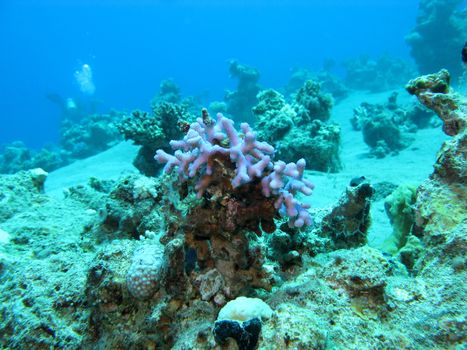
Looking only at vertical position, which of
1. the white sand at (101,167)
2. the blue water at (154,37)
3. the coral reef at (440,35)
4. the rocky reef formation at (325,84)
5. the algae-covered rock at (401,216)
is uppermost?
the blue water at (154,37)

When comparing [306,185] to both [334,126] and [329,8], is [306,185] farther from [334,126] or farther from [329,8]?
[329,8]

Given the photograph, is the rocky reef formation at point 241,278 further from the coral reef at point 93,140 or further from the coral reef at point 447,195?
the coral reef at point 93,140

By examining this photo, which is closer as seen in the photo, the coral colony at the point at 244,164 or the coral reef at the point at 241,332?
the coral reef at the point at 241,332

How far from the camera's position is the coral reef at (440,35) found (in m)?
19.7

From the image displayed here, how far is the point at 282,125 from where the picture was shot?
8.60m

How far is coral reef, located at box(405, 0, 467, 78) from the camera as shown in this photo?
19688 millimetres

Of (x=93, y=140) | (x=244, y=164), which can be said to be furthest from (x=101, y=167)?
(x=244, y=164)

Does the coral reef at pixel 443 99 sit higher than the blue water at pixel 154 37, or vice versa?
the blue water at pixel 154 37

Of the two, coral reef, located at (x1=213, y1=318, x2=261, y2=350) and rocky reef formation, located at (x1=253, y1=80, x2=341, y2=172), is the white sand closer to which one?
rocky reef formation, located at (x1=253, y1=80, x2=341, y2=172)

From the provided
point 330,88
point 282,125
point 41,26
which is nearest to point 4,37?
point 41,26

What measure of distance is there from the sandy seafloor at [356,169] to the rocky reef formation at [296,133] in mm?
560

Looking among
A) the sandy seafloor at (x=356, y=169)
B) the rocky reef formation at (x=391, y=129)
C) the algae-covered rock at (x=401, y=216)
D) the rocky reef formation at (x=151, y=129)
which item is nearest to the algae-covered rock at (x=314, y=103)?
the sandy seafloor at (x=356, y=169)

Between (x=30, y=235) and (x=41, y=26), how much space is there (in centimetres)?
16125

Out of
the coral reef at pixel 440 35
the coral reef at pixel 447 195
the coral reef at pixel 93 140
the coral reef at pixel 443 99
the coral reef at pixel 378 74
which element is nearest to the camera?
the coral reef at pixel 447 195
